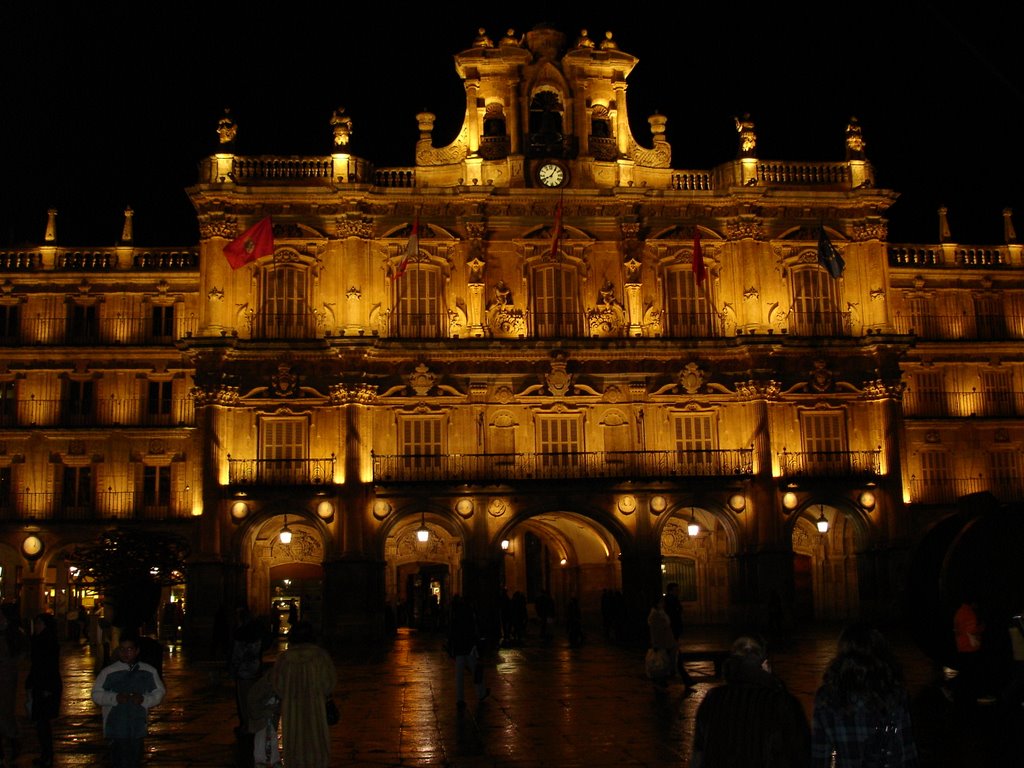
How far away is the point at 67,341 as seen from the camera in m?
48.7

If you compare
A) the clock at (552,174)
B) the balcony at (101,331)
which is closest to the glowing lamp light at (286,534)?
the balcony at (101,331)

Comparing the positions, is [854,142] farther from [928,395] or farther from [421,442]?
[421,442]

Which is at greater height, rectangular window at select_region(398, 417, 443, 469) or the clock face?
the clock face

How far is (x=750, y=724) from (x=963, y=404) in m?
45.7

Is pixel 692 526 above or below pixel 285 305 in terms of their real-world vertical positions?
below

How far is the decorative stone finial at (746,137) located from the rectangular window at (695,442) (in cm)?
1004

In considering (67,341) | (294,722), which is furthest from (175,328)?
(294,722)

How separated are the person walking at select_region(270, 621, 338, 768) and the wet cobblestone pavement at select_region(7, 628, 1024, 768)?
14.2 feet

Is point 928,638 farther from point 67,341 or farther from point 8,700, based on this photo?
point 67,341

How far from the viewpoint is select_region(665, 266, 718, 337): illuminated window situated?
44.2m

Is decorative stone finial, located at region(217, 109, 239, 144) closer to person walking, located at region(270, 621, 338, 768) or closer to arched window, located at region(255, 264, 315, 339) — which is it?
arched window, located at region(255, 264, 315, 339)

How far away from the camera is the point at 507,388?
43.1 metres

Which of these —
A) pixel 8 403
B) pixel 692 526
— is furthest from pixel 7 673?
pixel 8 403

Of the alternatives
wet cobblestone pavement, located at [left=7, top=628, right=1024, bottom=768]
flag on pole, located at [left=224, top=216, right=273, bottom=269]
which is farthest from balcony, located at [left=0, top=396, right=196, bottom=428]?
wet cobblestone pavement, located at [left=7, top=628, right=1024, bottom=768]
